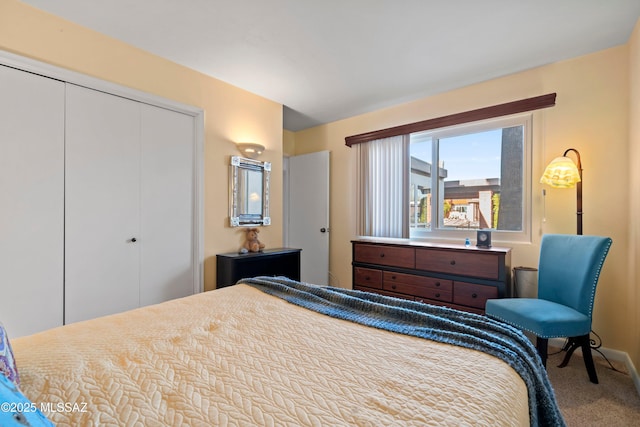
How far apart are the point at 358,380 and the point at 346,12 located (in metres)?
2.24

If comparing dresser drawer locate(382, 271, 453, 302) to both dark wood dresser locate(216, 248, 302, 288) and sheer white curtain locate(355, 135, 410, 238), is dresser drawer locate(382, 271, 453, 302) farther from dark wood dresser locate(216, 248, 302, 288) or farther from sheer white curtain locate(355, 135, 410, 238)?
dark wood dresser locate(216, 248, 302, 288)

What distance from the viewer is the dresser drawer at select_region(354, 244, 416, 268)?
3.06 metres

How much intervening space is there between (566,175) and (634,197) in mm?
440

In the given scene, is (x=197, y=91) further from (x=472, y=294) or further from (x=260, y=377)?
(x=472, y=294)

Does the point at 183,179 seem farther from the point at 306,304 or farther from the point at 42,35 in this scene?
the point at 306,304

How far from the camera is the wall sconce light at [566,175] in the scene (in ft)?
7.74

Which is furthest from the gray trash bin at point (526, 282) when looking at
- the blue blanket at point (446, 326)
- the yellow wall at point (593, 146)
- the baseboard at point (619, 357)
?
the blue blanket at point (446, 326)

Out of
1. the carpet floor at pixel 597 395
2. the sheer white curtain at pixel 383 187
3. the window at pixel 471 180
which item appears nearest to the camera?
the carpet floor at pixel 597 395

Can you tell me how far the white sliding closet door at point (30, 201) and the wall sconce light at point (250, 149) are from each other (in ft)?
5.07

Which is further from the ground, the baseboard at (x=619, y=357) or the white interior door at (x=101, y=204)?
the white interior door at (x=101, y=204)

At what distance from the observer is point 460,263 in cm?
272

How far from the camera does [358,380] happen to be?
0.84 meters

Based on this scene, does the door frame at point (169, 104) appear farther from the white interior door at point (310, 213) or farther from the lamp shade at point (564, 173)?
the lamp shade at point (564, 173)

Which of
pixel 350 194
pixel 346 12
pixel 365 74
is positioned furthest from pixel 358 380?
pixel 350 194
